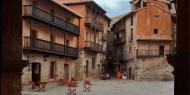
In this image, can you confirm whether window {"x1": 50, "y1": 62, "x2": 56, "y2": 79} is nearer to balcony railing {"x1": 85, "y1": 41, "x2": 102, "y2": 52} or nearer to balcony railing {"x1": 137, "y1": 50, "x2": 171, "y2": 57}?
balcony railing {"x1": 85, "y1": 41, "x2": 102, "y2": 52}

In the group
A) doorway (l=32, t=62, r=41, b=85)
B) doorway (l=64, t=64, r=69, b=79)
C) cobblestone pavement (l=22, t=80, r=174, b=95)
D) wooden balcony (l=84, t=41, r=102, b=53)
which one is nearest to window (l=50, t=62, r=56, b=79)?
doorway (l=32, t=62, r=41, b=85)

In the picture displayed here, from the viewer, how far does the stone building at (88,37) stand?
176 ft

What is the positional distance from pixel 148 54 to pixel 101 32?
901 centimetres

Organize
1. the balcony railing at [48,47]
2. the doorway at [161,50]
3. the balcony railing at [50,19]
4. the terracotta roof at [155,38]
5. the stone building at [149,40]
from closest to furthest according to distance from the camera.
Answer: the balcony railing at [48,47]
the balcony railing at [50,19]
the stone building at [149,40]
the terracotta roof at [155,38]
the doorway at [161,50]

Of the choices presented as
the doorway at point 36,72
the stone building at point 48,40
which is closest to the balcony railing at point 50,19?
the stone building at point 48,40

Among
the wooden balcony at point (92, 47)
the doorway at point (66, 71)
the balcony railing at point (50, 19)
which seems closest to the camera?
the balcony railing at point (50, 19)

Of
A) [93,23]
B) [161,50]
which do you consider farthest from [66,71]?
[161,50]

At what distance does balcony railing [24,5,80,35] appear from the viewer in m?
36.2

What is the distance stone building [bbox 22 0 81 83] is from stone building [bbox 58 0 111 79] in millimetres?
1762

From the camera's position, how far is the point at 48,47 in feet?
134

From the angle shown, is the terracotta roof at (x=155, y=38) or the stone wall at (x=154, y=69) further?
the terracotta roof at (x=155, y=38)

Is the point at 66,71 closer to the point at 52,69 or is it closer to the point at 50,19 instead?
the point at 52,69

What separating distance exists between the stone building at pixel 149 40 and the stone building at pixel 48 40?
13.0 meters

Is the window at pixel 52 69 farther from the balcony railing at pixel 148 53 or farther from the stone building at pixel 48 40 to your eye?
the balcony railing at pixel 148 53
